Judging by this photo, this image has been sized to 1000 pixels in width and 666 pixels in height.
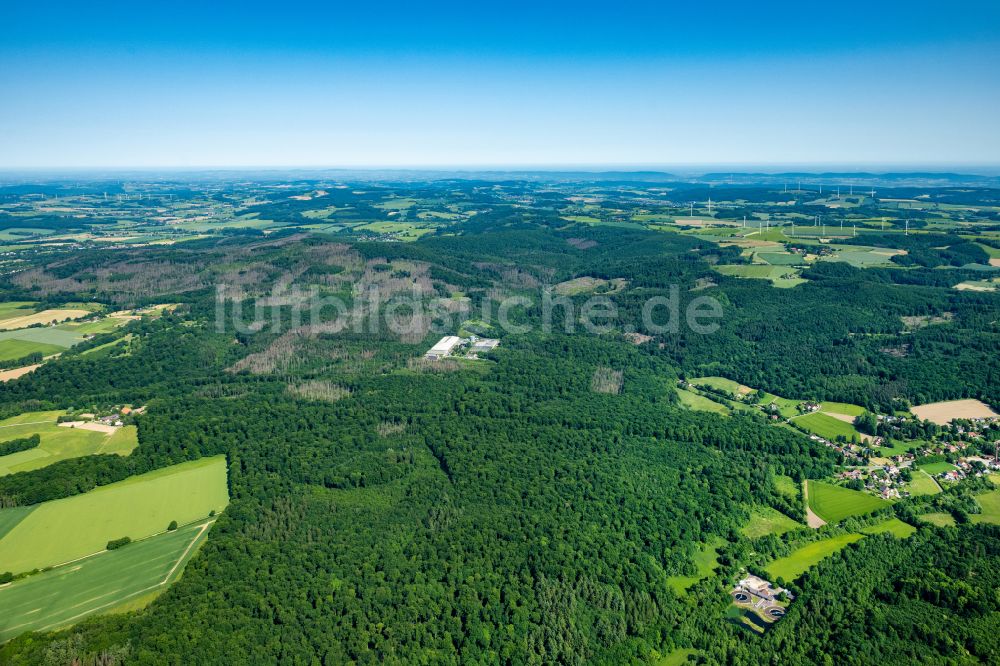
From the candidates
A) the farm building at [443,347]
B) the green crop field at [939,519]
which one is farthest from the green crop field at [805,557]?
the farm building at [443,347]

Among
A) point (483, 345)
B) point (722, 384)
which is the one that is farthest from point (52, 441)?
point (722, 384)

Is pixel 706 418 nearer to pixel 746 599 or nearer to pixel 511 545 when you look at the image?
pixel 746 599

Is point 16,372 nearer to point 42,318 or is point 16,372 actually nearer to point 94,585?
point 42,318

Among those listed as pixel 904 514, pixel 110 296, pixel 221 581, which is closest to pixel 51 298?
pixel 110 296

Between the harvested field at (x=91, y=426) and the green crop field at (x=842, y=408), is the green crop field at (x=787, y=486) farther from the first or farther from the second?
the harvested field at (x=91, y=426)

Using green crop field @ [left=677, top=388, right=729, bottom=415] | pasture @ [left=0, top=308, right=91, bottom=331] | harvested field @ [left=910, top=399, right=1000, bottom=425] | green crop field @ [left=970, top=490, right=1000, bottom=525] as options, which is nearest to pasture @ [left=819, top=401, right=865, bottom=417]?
harvested field @ [left=910, top=399, right=1000, bottom=425]
